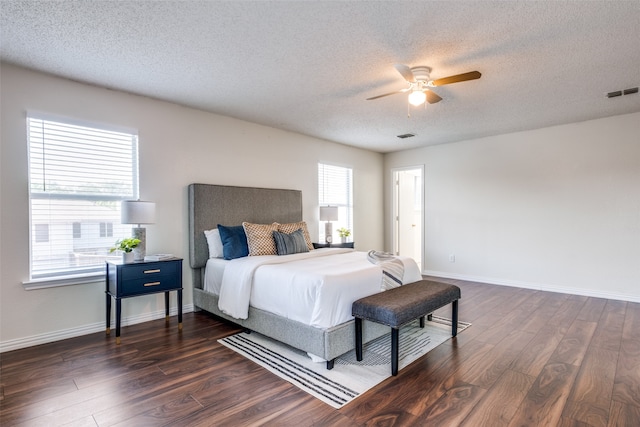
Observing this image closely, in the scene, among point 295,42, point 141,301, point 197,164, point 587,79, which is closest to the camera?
point 295,42

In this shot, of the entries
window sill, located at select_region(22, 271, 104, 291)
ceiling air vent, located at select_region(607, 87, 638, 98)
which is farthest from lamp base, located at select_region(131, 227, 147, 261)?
ceiling air vent, located at select_region(607, 87, 638, 98)

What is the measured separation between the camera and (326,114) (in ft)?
14.4

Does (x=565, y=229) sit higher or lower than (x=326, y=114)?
lower

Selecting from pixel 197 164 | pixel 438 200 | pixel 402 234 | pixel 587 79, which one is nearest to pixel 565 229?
pixel 438 200

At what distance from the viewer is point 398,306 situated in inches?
100

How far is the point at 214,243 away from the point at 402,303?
244cm

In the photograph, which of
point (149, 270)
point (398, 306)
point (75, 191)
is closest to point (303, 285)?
point (398, 306)

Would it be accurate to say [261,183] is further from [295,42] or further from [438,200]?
[438,200]

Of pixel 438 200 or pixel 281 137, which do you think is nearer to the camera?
pixel 281 137

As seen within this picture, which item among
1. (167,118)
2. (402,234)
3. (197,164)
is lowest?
(402,234)

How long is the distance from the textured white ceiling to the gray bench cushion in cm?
203

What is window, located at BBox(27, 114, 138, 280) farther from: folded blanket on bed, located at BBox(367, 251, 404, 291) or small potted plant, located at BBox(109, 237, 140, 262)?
folded blanket on bed, located at BBox(367, 251, 404, 291)

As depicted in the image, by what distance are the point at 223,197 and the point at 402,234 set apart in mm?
4313

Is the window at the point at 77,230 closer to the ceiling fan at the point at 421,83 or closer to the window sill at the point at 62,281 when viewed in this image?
the window sill at the point at 62,281
